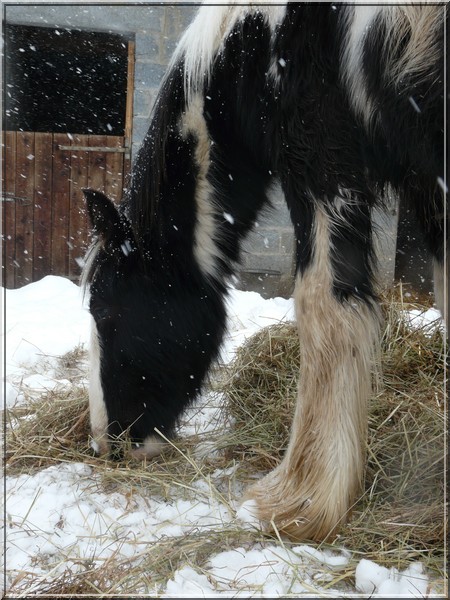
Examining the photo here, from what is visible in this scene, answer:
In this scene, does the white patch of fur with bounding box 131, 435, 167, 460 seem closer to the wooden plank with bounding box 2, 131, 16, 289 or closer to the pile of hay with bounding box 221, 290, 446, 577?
the pile of hay with bounding box 221, 290, 446, 577

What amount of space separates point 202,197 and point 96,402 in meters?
0.81

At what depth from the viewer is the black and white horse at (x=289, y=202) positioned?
155 cm

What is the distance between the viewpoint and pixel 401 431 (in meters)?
2.13

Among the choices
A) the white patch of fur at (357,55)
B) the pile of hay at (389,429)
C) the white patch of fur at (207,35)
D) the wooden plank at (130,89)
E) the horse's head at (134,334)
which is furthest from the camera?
the wooden plank at (130,89)

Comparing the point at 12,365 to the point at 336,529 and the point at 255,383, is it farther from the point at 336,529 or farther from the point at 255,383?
the point at 336,529

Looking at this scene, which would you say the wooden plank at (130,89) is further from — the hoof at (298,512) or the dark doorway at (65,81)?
the hoof at (298,512)

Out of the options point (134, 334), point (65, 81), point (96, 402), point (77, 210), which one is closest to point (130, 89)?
point (77, 210)

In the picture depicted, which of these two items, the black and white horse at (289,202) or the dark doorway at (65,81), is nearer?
the black and white horse at (289,202)

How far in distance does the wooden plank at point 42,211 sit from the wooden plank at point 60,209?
0.04 meters

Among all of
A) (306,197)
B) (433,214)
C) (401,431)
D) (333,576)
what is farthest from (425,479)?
(306,197)

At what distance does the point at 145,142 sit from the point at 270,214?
514 millimetres

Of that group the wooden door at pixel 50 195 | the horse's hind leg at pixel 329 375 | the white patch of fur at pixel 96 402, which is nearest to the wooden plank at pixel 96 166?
the wooden door at pixel 50 195

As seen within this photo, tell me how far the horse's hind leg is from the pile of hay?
0.13 m

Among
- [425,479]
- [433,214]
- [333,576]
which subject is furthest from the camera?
[425,479]
